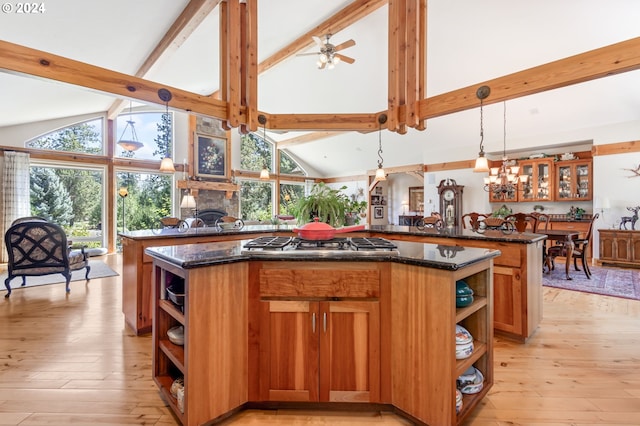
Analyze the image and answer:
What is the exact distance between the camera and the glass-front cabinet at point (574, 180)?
649cm

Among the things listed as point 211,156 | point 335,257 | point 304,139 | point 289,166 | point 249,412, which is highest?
point 304,139

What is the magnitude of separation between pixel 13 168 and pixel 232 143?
16.2 ft

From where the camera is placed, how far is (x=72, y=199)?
700 cm

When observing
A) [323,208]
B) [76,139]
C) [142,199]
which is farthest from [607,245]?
[76,139]

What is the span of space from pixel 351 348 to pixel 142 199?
8.05m

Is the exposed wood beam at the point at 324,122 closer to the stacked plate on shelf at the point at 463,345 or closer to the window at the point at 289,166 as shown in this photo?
the stacked plate on shelf at the point at 463,345

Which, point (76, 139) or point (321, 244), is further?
point (76, 139)

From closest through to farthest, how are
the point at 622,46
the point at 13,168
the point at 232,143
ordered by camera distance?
the point at 622,46
the point at 13,168
the point at 232,143

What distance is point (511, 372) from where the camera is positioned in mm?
2146

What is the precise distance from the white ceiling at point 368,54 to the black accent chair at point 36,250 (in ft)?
6.23

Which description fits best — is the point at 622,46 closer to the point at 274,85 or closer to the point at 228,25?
the point at 228,25

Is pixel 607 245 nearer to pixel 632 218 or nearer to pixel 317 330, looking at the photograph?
pixel 632 218

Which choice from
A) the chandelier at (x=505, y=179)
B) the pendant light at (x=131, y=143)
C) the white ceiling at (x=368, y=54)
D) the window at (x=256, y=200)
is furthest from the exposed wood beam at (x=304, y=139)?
the pendant light at (x=131, y=143)

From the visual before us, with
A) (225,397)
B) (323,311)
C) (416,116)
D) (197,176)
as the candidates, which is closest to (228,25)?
(416,116)
